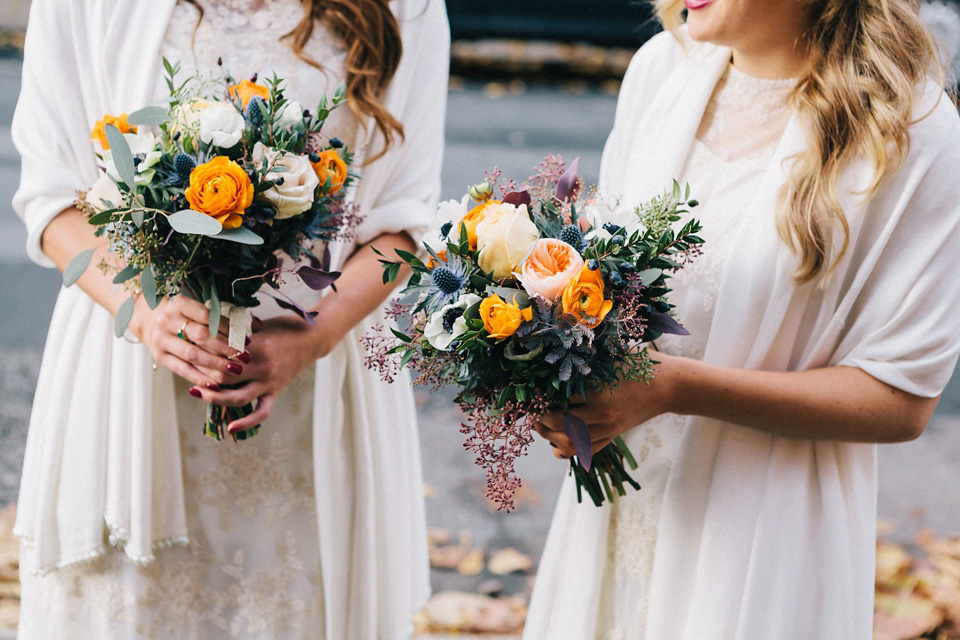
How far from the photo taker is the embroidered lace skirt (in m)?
2.19

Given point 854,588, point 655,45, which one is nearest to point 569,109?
point 655,45

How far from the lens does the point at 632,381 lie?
1729 mm

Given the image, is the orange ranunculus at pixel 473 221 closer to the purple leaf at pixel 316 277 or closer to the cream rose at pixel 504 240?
the cream rose at pixel 504 240

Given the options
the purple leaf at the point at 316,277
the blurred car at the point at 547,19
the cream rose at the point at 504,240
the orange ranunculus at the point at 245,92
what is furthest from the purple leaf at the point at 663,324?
the blurred car at the point at 547,19

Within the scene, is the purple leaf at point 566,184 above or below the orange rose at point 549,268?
above

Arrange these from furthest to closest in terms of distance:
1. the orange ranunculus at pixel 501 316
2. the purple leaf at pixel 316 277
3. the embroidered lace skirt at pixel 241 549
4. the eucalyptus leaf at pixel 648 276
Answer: the embroidered lace skirt at pixel 241 549 < the purple leaf at pixel 316 277 < the eucalyptus leaf at pixel 648 276 < the orange ranunculus at pixel 501 316

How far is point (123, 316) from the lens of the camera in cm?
187

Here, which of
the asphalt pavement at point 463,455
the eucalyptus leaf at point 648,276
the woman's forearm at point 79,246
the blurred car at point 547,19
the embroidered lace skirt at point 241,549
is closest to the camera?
the eucalyptus leaf at point 648,276

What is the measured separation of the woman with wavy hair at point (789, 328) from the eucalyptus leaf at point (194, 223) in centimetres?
72

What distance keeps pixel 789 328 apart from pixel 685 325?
22cm

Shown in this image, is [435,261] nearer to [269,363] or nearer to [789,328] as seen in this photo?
[269,363]

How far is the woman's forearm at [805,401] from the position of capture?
177cm

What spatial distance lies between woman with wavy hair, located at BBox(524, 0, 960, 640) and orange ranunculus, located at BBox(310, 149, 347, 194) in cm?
67

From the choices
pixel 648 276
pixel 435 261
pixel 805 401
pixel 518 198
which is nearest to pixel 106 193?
pixel 435 261
